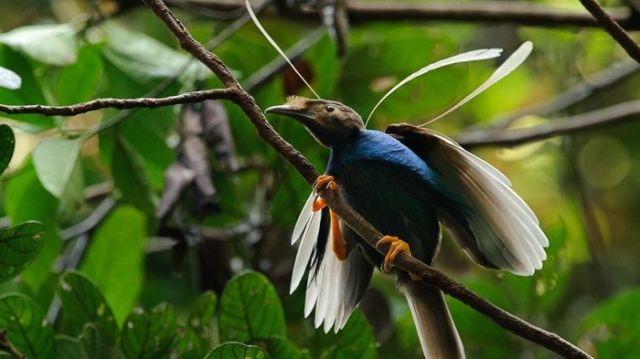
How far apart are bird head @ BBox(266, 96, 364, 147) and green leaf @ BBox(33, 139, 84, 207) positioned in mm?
664

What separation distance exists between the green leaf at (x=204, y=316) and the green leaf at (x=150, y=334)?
103mm

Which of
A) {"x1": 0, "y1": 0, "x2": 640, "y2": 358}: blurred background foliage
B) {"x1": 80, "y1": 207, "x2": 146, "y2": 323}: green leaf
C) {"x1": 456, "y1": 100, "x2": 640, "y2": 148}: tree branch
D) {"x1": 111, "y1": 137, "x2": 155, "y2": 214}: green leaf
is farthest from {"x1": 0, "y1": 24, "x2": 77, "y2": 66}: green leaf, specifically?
{"x1": 456, "y1": 100, "x2": 640, "y2": 148}: tree branch

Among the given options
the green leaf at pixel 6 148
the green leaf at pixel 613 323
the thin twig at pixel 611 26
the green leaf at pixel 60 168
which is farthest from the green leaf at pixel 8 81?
the green leaf at pixel 613 323

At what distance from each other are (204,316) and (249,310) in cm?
16

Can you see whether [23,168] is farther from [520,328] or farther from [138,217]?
[520,328]

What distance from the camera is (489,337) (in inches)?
97.3

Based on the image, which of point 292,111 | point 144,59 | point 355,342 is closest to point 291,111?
point 292,111

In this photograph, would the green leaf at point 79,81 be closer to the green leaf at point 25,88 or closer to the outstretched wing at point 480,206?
the green leaf at point 25,88

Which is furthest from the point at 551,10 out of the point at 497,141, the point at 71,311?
the point at 71,311

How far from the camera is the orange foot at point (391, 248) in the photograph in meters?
1.60

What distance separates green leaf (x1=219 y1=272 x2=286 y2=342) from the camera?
6.25 feet

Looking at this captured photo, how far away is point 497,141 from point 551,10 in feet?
1.49

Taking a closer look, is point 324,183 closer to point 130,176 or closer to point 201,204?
point 201,204

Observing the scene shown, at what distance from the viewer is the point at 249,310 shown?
1916mm
